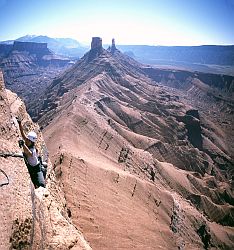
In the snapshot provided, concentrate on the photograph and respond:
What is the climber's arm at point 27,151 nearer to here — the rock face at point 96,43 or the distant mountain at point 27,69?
the distant mountain at point 27,69

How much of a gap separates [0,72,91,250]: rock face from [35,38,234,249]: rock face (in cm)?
921

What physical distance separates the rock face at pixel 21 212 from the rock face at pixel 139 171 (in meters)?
9.21

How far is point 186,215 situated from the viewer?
33.9 m

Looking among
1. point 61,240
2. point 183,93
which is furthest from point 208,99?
point 61,240

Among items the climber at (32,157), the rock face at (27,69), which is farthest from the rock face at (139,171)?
the rock face at (27,69)

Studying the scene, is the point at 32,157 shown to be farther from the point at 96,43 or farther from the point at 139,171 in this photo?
the point at 96,43

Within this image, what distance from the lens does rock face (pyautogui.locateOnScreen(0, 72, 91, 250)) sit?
712cm

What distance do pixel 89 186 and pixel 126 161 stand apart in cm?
1642

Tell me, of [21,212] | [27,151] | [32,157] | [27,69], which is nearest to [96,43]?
[27,69]

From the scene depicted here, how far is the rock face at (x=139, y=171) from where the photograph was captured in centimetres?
2217

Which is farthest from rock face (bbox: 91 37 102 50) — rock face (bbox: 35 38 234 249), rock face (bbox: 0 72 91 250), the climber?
the climber

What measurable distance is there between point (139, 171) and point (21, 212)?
33314 mm

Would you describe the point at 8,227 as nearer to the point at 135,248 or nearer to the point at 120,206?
the point at 135,248

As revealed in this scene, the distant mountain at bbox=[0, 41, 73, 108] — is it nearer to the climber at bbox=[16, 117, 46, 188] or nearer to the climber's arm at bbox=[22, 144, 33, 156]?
the climber at bbox=[16, 117, 46, 188]
